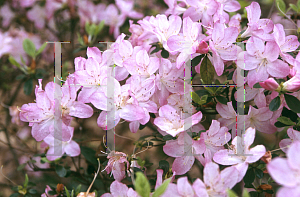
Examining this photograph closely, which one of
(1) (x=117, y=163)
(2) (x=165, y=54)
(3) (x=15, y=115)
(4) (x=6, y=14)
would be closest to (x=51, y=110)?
(1) (x=117, y=163)

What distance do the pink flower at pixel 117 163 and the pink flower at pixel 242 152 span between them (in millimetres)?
226

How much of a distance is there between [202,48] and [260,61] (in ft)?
0.44

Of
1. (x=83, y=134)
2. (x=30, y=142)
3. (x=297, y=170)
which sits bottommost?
(x=30, y=142)

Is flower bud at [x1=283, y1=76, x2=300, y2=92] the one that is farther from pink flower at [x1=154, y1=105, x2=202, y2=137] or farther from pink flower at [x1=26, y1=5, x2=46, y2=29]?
pink flower at [x1=26, y1=5, x2=46, y2=29]

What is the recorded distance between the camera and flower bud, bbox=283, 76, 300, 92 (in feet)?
1.78

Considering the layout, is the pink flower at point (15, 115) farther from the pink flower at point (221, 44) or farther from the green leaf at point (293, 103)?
the green leaf at point (293, 103)

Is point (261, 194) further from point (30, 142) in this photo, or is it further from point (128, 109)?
point (30, 142)

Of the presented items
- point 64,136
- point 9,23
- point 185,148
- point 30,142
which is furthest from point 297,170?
point 9,23

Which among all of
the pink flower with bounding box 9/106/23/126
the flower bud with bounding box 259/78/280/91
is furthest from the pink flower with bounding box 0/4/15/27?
the flower bud with bounding box 259/78/280/91

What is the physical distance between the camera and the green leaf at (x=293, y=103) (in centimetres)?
57

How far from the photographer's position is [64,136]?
64 cm

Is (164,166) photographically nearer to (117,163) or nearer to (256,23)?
(117,163)

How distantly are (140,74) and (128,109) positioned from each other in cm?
9

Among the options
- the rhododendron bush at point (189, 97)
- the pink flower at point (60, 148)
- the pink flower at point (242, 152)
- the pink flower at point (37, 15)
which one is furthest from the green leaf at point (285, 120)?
the pink flower at point (37, 15)
